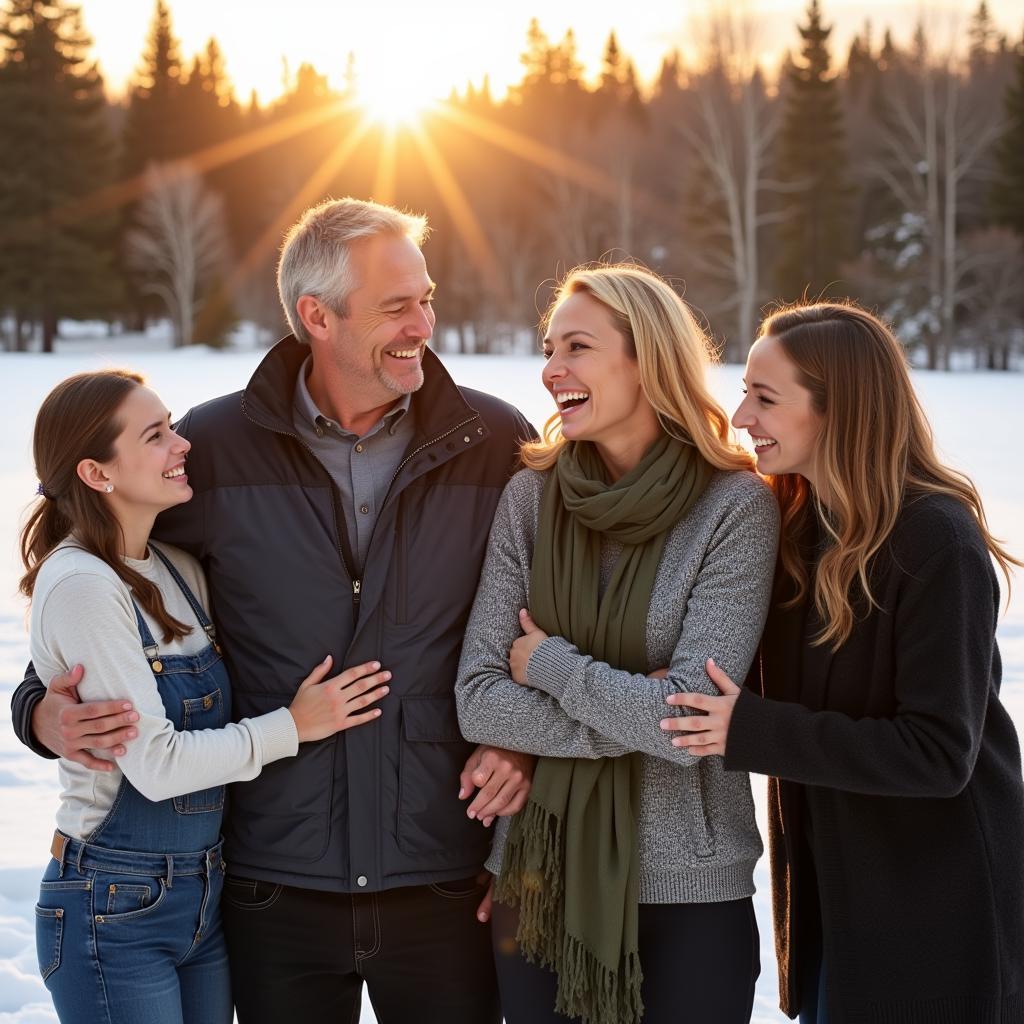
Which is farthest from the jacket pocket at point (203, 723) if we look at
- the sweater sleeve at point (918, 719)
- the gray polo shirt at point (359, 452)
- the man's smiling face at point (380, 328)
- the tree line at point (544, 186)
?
the tree line at point (544, 186)

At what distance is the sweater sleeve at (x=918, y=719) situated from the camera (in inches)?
86.4

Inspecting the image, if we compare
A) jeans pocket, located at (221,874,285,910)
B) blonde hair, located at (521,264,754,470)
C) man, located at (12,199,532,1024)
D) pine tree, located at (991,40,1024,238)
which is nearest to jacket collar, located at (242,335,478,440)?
man, located at (12,199,532,1024)

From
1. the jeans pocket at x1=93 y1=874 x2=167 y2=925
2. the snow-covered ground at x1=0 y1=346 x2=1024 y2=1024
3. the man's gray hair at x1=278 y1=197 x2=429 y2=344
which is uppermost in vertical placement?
the man's gray hair at x1=278 y1=197 x2=429 y2=344

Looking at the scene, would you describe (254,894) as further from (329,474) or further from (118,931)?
(329,474)

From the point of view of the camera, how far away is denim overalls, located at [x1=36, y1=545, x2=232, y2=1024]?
7.80ft

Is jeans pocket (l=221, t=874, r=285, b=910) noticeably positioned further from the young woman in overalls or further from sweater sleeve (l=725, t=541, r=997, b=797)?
sweater sleeve (l=725, t=541, r=997, b=797)

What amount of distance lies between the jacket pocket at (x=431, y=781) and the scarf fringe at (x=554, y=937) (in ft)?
0.51

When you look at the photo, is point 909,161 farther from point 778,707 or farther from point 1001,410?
point 778,707

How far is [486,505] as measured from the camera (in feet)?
9.16

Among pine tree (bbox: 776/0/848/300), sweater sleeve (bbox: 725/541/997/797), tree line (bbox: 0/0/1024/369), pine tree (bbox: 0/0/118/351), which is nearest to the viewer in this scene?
sweater sleeve (bbox: 725/541/997/797)

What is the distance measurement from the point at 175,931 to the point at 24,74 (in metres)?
40.5

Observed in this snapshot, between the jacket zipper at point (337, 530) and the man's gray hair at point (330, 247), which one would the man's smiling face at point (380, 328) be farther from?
the jacket zipper at point (337, 530)

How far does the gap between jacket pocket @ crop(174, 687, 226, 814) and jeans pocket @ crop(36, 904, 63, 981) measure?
0.98 feet

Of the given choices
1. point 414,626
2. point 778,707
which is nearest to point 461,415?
point 414,626
